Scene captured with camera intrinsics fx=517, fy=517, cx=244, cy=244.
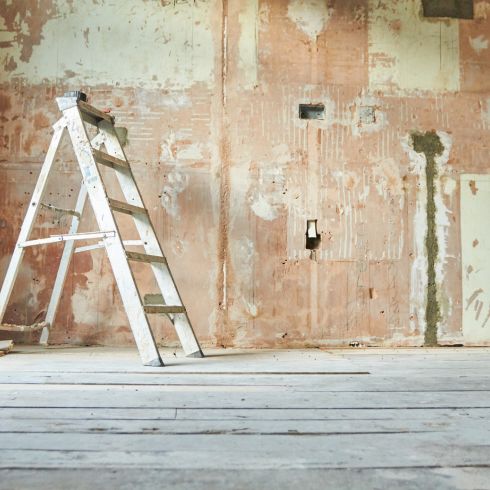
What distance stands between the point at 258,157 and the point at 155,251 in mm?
972

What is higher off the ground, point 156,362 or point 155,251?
point 155,251

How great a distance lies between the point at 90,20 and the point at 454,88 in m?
2.26

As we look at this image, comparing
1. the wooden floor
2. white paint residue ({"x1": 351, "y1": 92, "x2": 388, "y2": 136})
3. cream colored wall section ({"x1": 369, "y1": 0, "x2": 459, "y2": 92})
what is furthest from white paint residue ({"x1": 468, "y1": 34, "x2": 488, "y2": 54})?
the wooden floor

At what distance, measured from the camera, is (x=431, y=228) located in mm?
3117

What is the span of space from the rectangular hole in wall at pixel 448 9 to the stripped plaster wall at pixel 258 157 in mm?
204

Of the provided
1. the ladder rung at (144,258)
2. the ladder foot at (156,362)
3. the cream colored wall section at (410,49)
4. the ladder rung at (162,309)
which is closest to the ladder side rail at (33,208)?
the ladder rung at (144,258)

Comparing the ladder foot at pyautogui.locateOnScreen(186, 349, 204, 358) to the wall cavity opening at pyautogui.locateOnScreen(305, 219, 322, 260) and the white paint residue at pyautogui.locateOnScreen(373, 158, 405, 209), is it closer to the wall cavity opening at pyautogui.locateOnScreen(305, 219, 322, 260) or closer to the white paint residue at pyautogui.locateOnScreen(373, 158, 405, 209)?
the wall cavity opening at pyautogui.locateOnScreen(305, 219, 322, 260)

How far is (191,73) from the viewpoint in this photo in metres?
3.09

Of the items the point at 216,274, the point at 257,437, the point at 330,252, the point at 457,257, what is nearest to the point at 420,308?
the point at 457,257

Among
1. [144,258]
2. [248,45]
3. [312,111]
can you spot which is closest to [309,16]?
[248,45]

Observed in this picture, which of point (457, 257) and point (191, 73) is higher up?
point (191, 73)

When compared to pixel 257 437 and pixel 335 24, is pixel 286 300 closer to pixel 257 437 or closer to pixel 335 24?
pixel 335 24

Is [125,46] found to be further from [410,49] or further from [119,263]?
[410,49]

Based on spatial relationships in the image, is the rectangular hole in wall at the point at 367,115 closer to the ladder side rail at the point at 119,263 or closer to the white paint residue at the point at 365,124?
the white paint residue at the point at 365,124
